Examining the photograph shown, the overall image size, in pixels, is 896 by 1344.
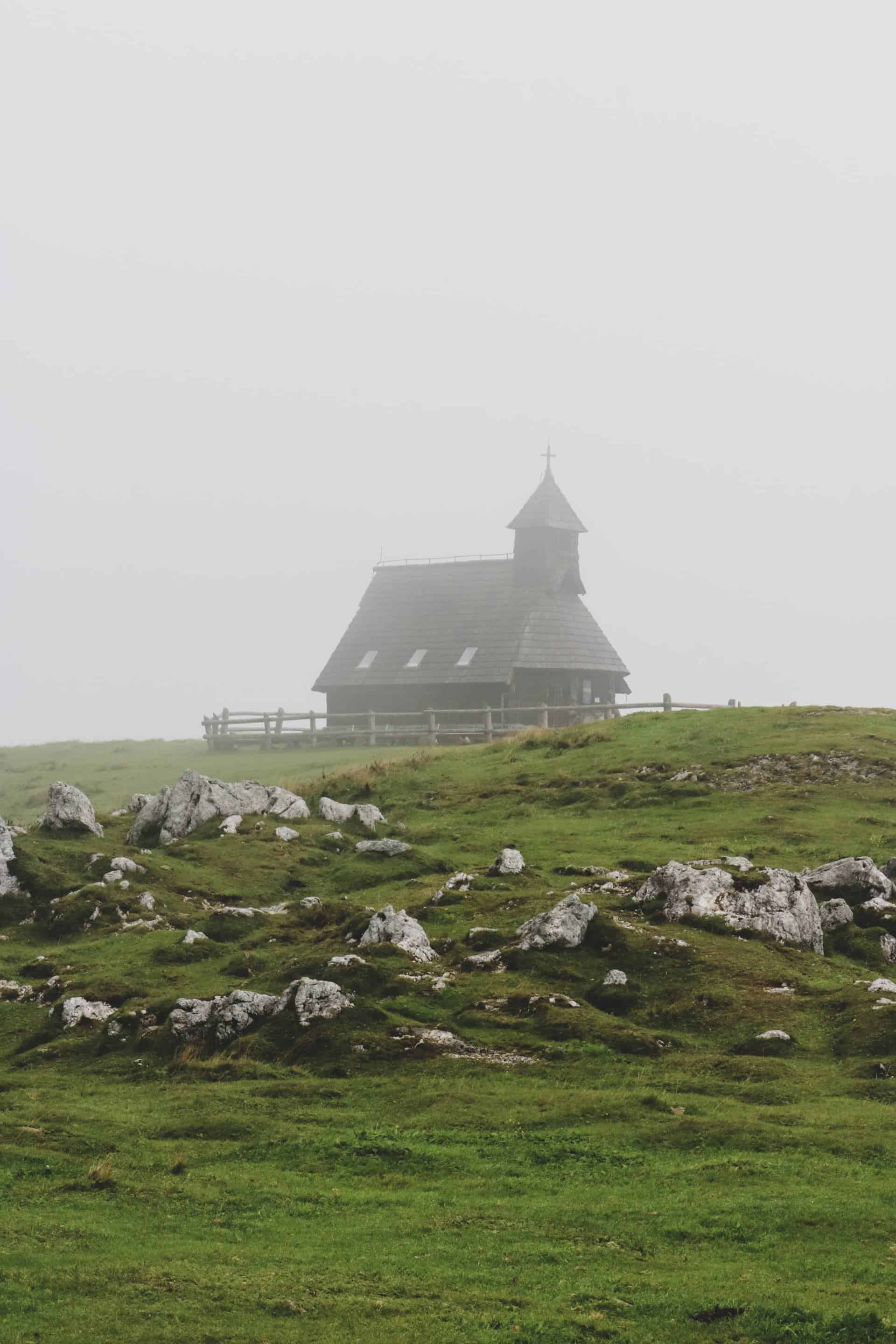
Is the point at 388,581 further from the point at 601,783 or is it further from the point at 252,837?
the point at 252,837

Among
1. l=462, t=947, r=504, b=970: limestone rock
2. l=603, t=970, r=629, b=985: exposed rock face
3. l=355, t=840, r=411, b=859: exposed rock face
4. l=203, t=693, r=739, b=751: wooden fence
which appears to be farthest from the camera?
l=203, t=693, r=739, b=751: wooden fence

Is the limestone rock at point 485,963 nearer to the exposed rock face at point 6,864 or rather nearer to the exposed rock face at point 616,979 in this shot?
the exposed rock face at point 616,979

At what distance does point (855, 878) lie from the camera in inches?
1049

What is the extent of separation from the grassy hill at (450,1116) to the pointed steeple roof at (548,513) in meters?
51.1

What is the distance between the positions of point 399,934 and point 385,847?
27.9ft

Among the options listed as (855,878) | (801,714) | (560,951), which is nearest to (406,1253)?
(560,951)

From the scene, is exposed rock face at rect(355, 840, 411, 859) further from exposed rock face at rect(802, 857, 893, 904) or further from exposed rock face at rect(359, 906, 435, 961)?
exposed rock face at rect(802, 857, 893, 904)

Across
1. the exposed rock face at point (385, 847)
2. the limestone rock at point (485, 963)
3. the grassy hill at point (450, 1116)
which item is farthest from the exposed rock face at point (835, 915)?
the exposed rock face at point (385, 847)

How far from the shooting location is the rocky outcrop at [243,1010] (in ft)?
71.4

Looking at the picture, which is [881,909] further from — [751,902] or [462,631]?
[462,631]

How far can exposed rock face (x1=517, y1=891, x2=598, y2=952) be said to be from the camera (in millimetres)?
24094

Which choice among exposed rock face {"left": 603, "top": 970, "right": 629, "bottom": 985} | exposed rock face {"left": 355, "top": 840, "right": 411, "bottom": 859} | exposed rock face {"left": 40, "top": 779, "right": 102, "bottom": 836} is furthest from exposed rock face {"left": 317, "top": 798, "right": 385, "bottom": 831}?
exposed rock face {"left": 603, "top": 970, "right": 629, "bottom": 985}

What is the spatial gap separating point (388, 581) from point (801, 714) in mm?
45567

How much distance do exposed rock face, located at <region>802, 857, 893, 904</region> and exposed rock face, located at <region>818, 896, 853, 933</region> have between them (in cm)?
59
